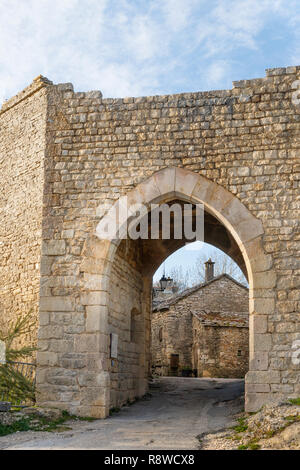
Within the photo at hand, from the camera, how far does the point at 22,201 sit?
31.8ft

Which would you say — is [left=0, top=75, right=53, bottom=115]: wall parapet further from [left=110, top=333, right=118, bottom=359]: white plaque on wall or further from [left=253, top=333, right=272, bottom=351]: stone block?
[left=253, top=333, right=272, bottom=351]: stone block

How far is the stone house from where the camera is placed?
1853cm

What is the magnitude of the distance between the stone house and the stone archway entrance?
31.8ft

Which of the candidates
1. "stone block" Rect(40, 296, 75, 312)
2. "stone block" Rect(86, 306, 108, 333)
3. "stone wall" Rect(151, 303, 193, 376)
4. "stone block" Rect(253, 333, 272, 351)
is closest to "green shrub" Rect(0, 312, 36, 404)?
"stone block" Rect(40, 296, 75, 312)

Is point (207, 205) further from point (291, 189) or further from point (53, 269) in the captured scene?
point (53, 269)

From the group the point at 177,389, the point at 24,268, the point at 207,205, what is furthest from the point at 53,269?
the point at 177,389

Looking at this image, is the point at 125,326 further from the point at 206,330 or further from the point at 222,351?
the point at 222,351

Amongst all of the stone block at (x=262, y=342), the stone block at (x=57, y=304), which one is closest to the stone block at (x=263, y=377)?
the stone block at (x=262, y=342)

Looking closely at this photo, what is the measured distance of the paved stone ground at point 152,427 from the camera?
5523mm

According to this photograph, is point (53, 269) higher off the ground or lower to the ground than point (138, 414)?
higher

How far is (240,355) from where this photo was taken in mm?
18750

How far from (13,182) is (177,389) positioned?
5857mm

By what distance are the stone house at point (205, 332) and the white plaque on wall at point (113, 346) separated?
413 inches

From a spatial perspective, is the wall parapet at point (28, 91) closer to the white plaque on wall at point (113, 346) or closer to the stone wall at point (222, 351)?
the white plaque on wall at point (113, 346)
